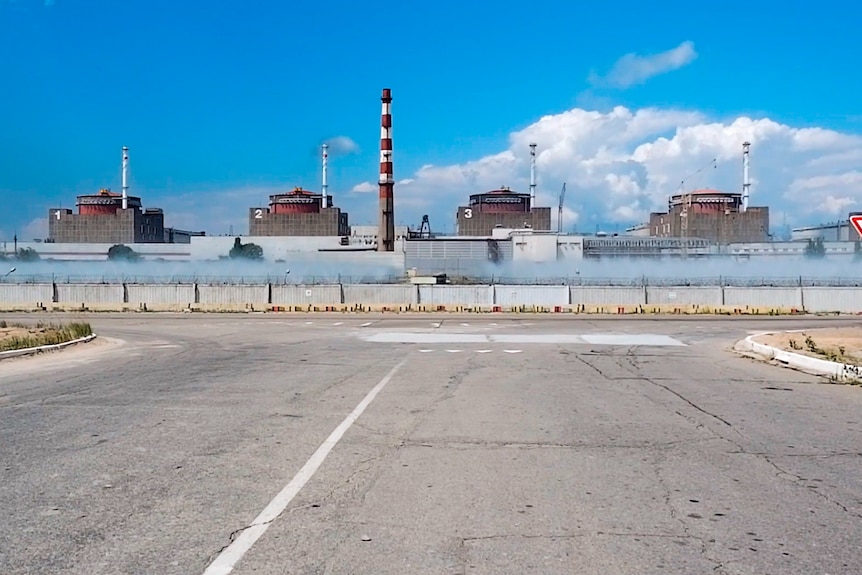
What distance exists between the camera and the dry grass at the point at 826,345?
62.8 feet

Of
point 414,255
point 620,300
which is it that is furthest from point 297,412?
point 414,255

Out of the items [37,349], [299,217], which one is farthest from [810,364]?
[299,217]

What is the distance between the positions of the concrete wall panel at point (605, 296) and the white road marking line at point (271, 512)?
47443 mm

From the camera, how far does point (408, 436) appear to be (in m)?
9.66

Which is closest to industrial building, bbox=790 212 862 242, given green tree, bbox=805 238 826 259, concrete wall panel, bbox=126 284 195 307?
green tree, bbox=805 238 826 259

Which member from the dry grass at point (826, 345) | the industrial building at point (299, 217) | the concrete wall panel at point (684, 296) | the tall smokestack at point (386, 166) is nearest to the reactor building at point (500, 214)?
the industrial building at point (299, 217)

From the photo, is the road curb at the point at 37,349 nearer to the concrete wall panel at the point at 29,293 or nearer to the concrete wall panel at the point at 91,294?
the concrete wall panel at the point at 91,294

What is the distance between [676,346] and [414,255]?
7917cm

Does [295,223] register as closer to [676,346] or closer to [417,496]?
[676,346]

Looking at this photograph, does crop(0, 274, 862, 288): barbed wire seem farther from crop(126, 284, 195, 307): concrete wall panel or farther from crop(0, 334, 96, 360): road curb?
crop(0, 334, 96, 360): road curb

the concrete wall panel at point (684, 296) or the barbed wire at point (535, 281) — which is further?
the barbed wire at point (535, 281)

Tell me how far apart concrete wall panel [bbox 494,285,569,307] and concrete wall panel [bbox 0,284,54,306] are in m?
31.5

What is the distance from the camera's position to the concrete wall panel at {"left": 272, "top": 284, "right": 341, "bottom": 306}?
5828 centimetres

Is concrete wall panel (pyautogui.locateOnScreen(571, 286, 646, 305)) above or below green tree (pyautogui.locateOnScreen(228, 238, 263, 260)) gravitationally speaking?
below
